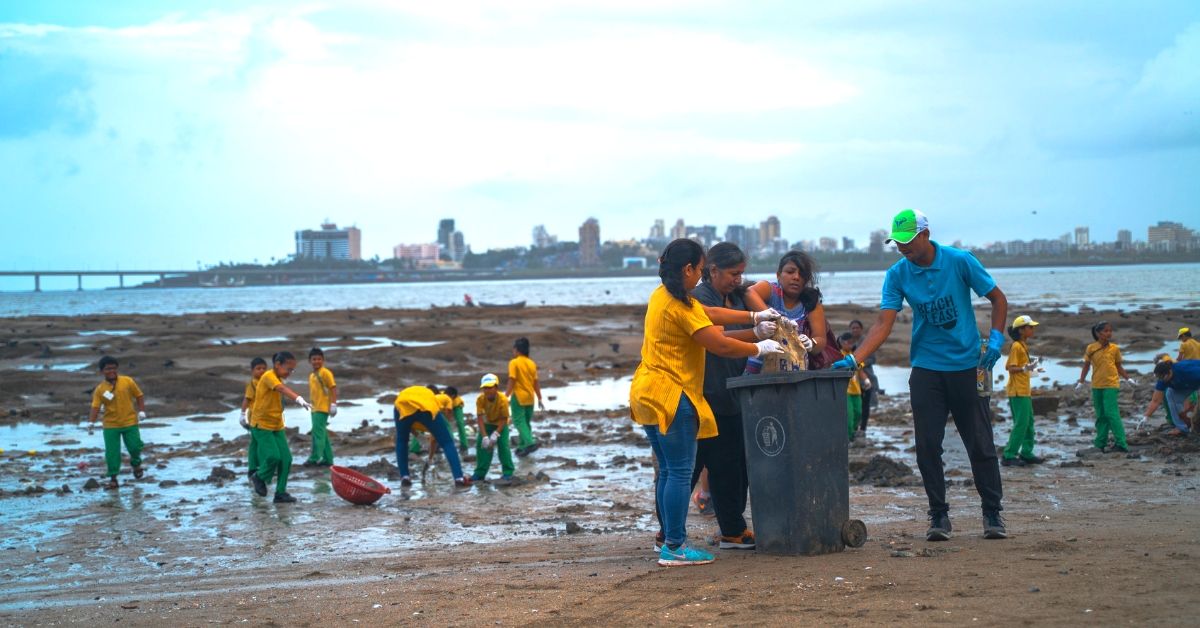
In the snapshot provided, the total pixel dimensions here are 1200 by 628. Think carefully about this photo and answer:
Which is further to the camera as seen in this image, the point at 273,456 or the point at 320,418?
the point at 320,418

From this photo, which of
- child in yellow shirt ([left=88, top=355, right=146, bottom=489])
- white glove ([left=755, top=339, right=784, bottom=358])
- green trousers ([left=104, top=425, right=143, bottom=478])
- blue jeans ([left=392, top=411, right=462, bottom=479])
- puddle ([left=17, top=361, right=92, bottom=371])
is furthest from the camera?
puddle ([left=17, top=361, right=92, bottom=371])

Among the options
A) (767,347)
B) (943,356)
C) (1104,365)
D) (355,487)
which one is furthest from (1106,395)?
(355,487)

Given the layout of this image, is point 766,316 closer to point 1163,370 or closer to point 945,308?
point 945,308

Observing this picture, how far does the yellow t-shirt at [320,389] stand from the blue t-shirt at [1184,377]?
32.5ft

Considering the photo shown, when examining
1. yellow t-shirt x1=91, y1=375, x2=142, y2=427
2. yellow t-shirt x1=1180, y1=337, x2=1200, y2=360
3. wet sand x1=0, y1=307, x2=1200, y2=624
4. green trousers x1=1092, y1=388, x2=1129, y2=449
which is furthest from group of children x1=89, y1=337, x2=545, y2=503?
yellow t-shirt x1=1180, y1=337, x2=1200, y2=360

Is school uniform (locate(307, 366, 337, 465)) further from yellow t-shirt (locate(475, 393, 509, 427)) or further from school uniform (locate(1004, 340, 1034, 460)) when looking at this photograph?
school uniform (locate(1004, 340, 1034, 460))

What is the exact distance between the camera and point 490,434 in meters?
12.2

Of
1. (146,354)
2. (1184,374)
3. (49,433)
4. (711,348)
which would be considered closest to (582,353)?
(146,354)

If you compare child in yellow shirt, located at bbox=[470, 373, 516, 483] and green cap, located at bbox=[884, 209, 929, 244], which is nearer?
green cap, located at bbox=[884, 209, 929, 244]

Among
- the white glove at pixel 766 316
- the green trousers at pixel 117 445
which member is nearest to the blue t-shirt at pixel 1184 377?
the white glove at pixel 766 316

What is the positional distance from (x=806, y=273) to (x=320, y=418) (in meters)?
8.76

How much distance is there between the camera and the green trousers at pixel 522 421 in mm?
14172

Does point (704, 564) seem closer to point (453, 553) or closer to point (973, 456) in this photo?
point (973, 456)

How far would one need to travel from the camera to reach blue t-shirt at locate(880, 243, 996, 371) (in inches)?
257
